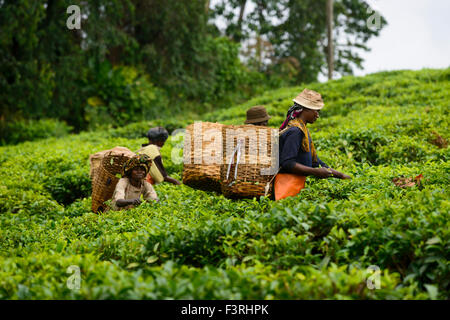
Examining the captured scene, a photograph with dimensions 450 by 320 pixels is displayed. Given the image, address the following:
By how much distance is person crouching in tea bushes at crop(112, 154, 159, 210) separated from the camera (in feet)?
19.7

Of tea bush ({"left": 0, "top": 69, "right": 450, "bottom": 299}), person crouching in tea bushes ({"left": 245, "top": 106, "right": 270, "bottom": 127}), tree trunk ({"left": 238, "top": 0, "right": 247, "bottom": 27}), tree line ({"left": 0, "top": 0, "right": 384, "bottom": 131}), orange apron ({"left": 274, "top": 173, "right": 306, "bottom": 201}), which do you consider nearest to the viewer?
tea bush ({"left": 0, "top": 69, "right": 450, "bottom": 299})

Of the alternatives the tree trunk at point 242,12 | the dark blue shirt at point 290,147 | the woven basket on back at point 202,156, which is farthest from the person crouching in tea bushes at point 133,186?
the tree trunk at point 242,12

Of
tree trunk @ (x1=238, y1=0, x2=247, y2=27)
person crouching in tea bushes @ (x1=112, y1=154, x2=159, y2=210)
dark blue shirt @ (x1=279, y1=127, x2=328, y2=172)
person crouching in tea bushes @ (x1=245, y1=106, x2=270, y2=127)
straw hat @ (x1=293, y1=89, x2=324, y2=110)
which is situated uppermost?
tree trunk @ (x1=238, y1=0, x2=247, y2=27)

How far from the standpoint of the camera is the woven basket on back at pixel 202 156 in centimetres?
529

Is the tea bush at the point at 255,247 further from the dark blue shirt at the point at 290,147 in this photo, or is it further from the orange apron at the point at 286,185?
the dark blue shirt at the point at 290,147

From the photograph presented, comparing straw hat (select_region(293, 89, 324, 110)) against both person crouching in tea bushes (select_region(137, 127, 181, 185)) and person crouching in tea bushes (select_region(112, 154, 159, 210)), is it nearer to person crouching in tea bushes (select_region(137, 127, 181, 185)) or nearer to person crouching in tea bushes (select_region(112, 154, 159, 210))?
person crouching in tea bushes (select_region(112, 154, 159, 210))

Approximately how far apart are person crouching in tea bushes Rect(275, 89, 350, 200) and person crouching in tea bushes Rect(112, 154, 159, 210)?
2.03m

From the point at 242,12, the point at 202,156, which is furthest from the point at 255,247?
the point at 242,12

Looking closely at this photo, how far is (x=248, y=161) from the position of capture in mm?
4773

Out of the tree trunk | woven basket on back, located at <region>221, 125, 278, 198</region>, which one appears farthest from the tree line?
woven basket on back, located at <region>221, 125, 278, 198</region>

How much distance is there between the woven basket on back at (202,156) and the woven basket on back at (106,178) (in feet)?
5.22

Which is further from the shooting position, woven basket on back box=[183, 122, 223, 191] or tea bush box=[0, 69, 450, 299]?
woven basket on back box=[183, 122, 223, 191]

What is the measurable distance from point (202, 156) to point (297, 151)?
116 cm

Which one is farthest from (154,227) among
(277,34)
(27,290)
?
(277,34)
